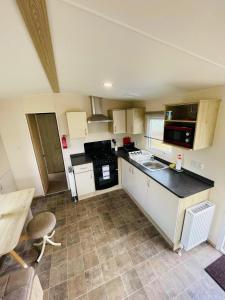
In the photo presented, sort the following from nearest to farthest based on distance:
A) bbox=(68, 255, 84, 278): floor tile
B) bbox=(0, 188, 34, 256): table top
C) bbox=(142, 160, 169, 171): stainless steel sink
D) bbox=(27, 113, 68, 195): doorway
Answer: bbox=(0, 188, 34, 256): table top → bbox=(68, 255, 84, 278): floor tile → bbox=(142, 160, 169, 171): stainless steel sink → bbox=(27, 113, 68, 195): doorway

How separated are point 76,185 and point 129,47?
2745 millimetres

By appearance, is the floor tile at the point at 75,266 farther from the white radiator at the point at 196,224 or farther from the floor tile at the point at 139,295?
the white radiator at the point at 196,224

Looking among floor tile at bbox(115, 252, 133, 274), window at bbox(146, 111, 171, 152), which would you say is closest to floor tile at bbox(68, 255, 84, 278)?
floor tile at bbox(115, 252, 133, 274)

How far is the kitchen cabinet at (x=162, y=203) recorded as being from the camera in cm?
179

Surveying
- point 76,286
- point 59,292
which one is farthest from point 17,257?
point 76,286

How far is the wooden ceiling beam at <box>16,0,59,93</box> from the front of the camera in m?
0.63

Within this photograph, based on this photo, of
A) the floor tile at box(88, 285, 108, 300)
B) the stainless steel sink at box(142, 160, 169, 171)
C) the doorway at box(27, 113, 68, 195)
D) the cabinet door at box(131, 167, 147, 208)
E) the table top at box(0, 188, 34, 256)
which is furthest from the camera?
the doorway at box(27, 113, 68, 195)

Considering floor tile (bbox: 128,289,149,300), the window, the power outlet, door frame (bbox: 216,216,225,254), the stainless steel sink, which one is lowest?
floor tile (bbox: 128,289,149,300)

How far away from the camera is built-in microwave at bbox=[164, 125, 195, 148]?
179 centimetres

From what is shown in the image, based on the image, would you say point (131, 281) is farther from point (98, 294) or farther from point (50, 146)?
point (50, 146)

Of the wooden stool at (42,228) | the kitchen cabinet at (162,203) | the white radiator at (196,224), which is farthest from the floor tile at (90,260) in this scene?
the white radiator at (196,224)

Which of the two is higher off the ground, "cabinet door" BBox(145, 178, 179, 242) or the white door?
the white door

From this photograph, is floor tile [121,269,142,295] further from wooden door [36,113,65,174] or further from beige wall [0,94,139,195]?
wooden door [36,113,65,174]

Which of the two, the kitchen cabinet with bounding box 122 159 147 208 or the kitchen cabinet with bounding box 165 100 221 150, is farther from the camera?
the kitchen cabinet with bounding box 122 159 147 208
